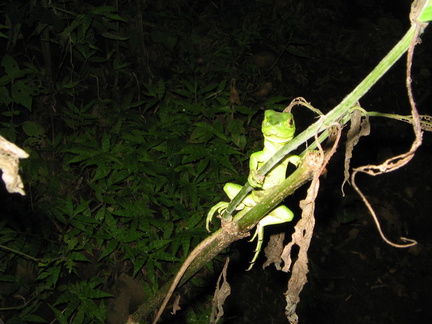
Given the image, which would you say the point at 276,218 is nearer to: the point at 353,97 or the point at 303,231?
the point at 303,231

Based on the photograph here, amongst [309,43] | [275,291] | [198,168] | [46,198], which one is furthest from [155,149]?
[309,43]

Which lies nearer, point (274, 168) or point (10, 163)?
point (10, 163)

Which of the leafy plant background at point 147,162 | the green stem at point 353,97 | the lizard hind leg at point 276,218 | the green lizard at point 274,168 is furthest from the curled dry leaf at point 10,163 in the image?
the leafy plant background at point 147,162

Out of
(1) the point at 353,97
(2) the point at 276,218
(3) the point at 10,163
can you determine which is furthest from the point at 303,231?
(3) the point at 10,163

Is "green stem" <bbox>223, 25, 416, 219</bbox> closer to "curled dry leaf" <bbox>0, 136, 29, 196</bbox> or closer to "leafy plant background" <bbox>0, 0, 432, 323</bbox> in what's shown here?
"curled dry leaf" <bbox>0, 136, 29, 196</bbox>

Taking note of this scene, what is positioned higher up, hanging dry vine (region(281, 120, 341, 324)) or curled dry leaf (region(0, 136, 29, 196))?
curled dry leaf (region(0, 136, 29, 196))

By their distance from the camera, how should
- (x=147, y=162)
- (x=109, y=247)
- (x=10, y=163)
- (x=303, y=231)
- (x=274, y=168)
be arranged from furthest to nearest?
(x=147, y=162) < (x=109, y=247) < (x=274, y=168) < (x=303, y=231) < (x=10, y=163)

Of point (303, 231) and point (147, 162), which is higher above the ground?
point (303, 231)

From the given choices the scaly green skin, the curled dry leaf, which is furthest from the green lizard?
the curled dry leaf

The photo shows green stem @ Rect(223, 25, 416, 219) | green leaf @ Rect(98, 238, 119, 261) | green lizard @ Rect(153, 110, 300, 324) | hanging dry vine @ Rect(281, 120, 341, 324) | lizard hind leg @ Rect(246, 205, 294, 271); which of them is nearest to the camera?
green stem @ Rect(223, 25, 416, 219)

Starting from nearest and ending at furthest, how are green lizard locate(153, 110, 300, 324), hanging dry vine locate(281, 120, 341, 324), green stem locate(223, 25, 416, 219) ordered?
green stem locate(223, 25, 416, 219)
hanging dry vine locate(281, 120, 341, 324)
green lizard locate(153, 110, 300, 324)
